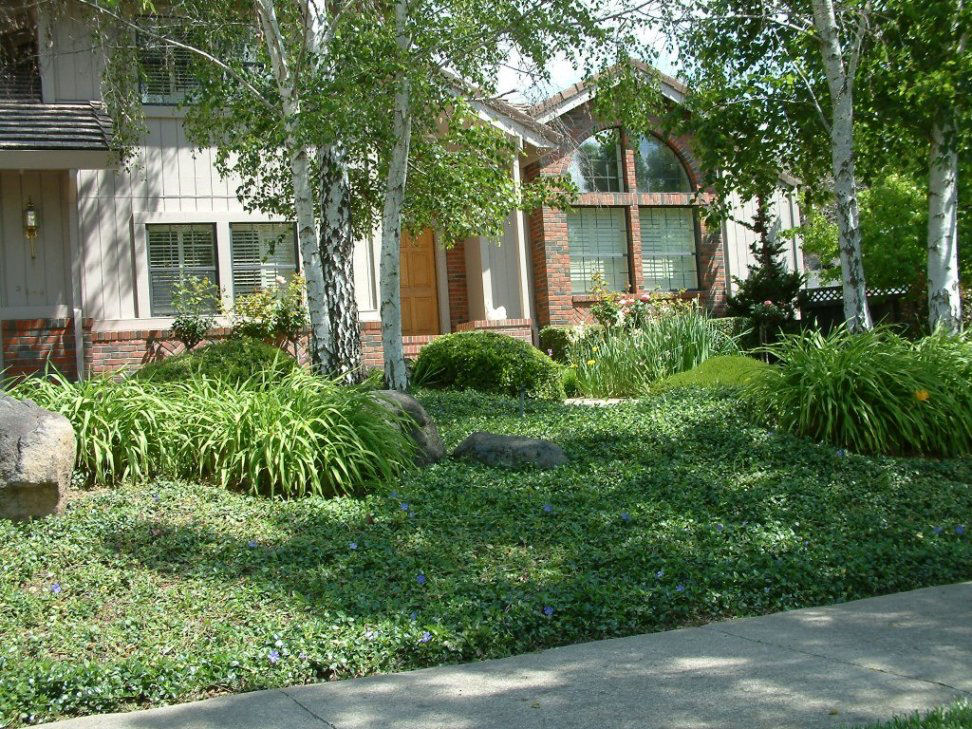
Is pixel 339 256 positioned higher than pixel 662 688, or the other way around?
pixel 339 256

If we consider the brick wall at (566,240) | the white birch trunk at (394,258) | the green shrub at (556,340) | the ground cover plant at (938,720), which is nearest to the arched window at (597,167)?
the brick wall at (566,240)

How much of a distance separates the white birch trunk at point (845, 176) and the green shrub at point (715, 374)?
4.39 ft

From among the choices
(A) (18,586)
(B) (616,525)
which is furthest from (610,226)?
(A) (18,586)

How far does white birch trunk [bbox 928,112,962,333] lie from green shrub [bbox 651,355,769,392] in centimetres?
201

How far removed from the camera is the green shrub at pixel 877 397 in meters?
8.55

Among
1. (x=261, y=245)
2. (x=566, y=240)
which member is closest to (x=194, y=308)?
(x=261, y=245)

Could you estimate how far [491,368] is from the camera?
12.3 m

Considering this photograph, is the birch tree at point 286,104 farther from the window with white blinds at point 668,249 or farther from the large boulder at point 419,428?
the window with white blinds at point 668,249

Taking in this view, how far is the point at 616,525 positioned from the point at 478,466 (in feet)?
5.90

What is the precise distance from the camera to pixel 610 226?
61.5 feet

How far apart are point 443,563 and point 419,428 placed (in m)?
2.64

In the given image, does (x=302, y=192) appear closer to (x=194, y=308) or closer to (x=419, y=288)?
(x=194, y=308)

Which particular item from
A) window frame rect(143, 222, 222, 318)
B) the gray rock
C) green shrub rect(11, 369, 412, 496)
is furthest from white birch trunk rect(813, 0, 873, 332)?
window frame rect(143, 222, 222, 318)

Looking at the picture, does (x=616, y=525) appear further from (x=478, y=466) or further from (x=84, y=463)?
(x=84, y=463)
